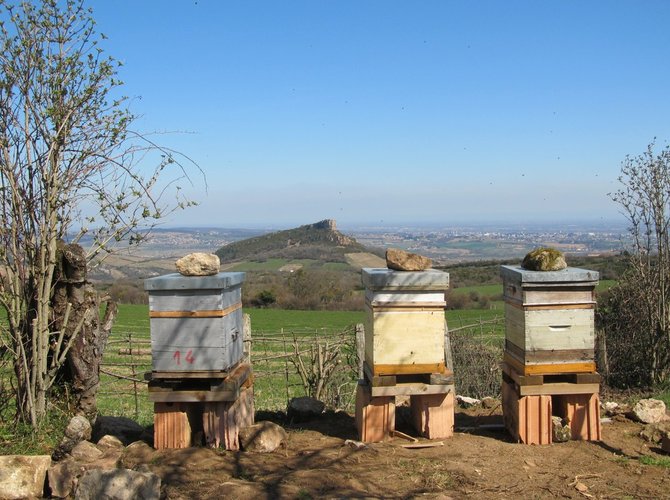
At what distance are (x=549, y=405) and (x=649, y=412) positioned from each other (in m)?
1.51

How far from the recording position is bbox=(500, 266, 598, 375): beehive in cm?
577

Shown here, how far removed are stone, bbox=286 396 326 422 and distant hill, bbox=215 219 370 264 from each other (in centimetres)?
4551

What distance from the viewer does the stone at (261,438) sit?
19.4 feet

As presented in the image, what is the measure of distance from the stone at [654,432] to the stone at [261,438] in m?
3.62

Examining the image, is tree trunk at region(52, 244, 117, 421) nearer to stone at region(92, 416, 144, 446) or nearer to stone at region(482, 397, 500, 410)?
stone at region(92, 416, 144, 446)

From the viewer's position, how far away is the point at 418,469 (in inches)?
214

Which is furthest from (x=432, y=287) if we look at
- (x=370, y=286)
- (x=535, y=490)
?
(x=535, y=490)

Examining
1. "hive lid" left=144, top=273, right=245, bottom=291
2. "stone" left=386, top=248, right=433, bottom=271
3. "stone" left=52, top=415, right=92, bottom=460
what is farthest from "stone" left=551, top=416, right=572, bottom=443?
"stone" left=52, top=415, right=92, bottom=460

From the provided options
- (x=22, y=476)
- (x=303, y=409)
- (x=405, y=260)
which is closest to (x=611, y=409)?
(x=405, y=260)

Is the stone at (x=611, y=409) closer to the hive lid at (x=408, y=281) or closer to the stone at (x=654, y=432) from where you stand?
the stone at (x=654, y=432)

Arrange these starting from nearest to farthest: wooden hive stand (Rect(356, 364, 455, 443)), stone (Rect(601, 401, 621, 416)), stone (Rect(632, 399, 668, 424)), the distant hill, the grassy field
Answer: wooden hive stand (Rect(356, 364, 455, 443)), stone (Rect(632, 399, 668, 424)), stone (Rect(601, 401, 621, 416)), the grassy field, the distant hill

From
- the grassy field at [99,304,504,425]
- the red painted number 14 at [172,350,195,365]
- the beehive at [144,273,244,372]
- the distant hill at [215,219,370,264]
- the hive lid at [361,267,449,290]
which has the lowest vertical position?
the grassy field at [99,304,504,425]

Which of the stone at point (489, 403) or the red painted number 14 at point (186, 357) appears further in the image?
the stone at point (489, 403)

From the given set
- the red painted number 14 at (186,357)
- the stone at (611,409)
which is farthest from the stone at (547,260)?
the red painted number 14 at (186,357)
